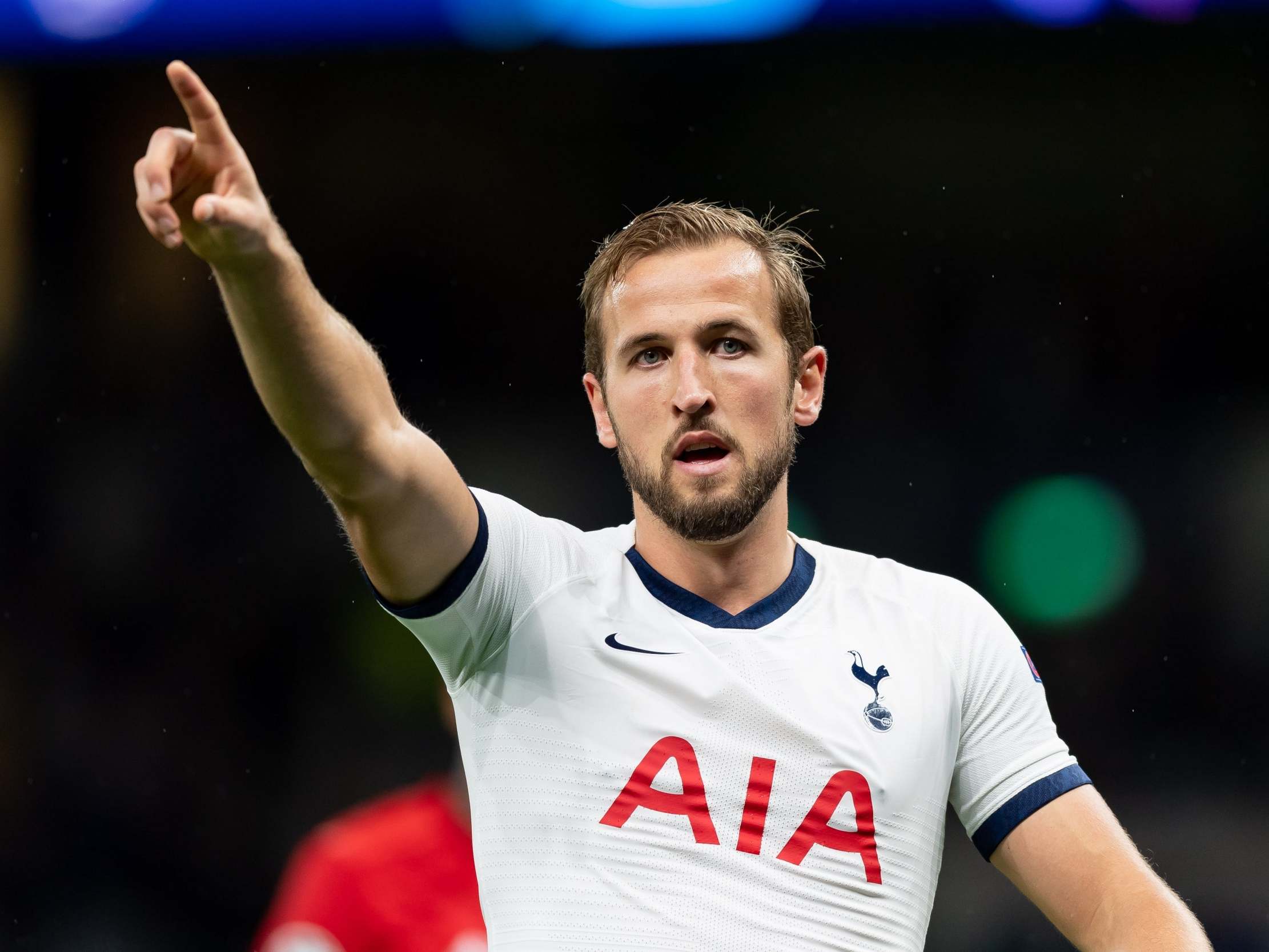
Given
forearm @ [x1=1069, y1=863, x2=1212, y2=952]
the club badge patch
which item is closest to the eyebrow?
the club badge patch

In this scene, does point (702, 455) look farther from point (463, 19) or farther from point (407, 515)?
point (463, 19)

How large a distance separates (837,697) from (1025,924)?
3.17 metres

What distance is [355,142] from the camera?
6.08 metres

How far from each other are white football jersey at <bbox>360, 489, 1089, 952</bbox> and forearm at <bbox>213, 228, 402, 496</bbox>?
1.01 ft

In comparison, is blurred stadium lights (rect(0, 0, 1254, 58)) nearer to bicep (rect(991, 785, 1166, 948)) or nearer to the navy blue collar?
the navy blue collar

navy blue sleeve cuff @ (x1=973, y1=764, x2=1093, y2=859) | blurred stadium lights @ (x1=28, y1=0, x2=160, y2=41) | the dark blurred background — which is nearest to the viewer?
navy blue sleeve cuff @ (x1=973, y1=764, x2=1093, y2=859)

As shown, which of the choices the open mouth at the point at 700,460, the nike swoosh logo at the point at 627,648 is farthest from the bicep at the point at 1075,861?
the open mouth at the point at 700,460

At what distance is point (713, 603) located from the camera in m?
2.30

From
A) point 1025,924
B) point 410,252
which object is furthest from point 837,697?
point 410,252

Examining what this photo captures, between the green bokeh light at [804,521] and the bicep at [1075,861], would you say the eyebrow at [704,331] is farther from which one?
the green bokeh light at [804,521]

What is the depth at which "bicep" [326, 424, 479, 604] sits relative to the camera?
1800 millimetres

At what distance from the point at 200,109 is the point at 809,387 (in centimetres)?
132

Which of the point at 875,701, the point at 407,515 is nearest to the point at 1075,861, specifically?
the point at 875,701

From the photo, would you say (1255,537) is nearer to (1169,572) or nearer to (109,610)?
(1169,572)
